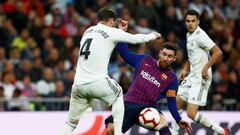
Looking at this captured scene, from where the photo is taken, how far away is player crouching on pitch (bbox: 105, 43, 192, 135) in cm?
1287

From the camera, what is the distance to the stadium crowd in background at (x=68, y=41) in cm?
1780

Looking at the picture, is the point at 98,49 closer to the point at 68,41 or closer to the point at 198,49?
the point at 198,49

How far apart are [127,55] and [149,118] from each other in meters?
0.98

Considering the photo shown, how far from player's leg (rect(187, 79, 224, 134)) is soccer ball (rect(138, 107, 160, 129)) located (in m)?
1.40

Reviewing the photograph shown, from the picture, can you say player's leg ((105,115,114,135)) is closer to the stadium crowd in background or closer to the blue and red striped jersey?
the blue and red striped jersey

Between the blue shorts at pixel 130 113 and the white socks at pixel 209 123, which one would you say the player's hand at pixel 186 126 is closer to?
the blue shorts at pixel 130 113

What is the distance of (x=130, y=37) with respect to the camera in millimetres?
12086

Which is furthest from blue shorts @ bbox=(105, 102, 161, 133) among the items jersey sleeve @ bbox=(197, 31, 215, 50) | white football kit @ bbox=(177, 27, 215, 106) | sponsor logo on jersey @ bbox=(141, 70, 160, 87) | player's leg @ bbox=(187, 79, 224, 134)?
jersey sleeve @ bbox=(197, 31, 215, 50)

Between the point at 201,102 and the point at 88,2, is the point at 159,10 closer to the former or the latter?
the point at 88,2

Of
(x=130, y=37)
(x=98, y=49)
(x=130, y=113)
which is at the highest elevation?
(x=130, y=37)

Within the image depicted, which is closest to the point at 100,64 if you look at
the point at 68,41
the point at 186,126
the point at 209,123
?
the point at 186,126

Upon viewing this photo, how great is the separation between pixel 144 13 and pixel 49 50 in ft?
10.2

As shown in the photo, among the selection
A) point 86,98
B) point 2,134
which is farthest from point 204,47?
point 2,134

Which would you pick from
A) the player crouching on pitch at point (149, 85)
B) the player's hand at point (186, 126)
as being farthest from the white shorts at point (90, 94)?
the player's hand at point (186, 126)
